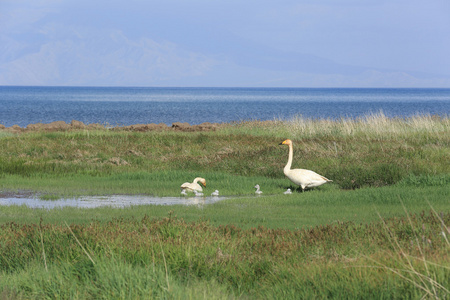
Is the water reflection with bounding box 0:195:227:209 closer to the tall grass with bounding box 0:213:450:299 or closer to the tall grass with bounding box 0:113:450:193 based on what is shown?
the tall grass with bounding box 0:113:450:193

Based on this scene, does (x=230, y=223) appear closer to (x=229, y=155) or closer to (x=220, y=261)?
(x=220, y=261)

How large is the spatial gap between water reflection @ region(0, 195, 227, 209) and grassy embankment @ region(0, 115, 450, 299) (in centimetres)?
80

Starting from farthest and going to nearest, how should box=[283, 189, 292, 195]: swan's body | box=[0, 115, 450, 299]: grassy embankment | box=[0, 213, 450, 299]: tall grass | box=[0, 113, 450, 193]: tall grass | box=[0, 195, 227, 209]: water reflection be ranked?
box=[0, 113, 450, 193]: tall grass
box=[283, 189, 292, 195]: swan's body
box=[0, 195, 227, 209]: water reflection
box=[0, 115, 450, 299]: grassy embankment
box=[0, 213, 450, 299]: tall grass

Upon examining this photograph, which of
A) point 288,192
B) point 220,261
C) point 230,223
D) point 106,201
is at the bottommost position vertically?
point 106,201

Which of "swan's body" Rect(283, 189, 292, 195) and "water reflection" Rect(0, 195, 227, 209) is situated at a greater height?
"swan's body" Rect(283, 189, 292, 195)

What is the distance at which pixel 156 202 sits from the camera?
1499 centimetres

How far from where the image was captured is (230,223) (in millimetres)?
11164

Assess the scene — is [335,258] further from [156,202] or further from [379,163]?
[379,163]

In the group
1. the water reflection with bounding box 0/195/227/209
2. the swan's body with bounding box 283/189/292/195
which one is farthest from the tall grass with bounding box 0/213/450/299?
the swan's body with bounding box 283/189/292/195

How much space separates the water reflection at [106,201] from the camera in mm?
14344

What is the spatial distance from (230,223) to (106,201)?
5.12 m

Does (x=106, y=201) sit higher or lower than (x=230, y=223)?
lower

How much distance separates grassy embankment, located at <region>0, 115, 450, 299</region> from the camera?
6.63 meters

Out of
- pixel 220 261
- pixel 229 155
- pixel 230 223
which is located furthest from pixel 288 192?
pixel 220 261
